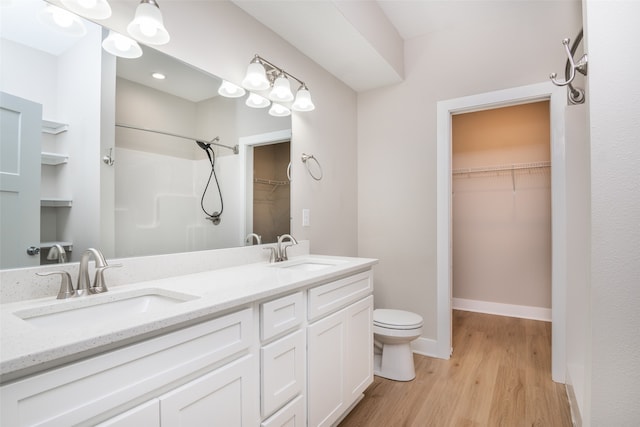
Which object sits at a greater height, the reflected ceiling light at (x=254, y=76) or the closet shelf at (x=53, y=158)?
the reflected ceiling light at (x=254, y=76)

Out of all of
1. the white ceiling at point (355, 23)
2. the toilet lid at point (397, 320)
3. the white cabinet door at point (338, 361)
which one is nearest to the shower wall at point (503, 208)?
the white ceiling at point (355, 23)

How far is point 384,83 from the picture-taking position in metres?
2.88

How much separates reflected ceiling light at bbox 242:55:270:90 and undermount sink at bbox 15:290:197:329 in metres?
1.23

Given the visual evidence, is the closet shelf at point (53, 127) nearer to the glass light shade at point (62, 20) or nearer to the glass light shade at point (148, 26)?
the glass light shade at point (62, 20)

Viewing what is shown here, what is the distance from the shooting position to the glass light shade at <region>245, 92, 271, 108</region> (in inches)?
76.2

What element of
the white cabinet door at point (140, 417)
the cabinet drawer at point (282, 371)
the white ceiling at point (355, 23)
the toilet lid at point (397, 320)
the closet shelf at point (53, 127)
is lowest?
the toilet lid at point (397, 320)

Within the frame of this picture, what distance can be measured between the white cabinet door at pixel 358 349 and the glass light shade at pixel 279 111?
4.39 feet

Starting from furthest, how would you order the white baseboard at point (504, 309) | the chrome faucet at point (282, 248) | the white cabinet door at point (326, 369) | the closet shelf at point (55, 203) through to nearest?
1. the white baseboard at point (504, 309)
2. the chrome faucet at point (282, 248)
3. the white cabinet door at point (326, 369)
4. the closet shelf at point (55, 203)

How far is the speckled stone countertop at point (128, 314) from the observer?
0.65m

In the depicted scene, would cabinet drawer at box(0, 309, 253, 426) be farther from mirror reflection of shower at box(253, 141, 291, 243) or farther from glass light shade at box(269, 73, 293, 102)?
glass light shade at box(269, 73, 293, 102)

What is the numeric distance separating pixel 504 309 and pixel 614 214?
3.05 metres

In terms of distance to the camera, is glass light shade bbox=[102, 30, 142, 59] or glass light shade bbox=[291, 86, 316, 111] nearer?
glass light shade bbox=[102, 30, 142, 59]

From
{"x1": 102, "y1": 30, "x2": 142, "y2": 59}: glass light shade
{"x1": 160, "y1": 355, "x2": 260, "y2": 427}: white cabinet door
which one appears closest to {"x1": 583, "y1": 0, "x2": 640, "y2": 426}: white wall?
{"x1": 160, "y1": 355, "x2": 260, "y2": 427}: white cabinet door

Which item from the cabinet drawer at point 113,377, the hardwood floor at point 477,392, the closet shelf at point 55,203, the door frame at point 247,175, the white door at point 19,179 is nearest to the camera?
the cabinet drawer at point 113,377
